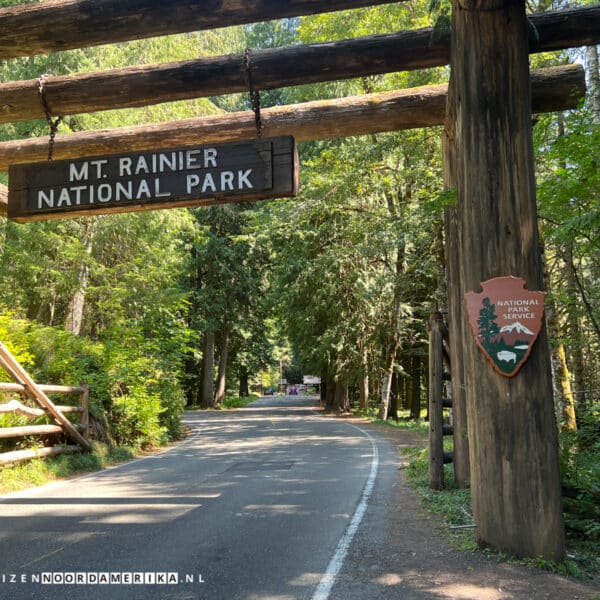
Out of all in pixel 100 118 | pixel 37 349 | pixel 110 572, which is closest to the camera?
pixel 110 572

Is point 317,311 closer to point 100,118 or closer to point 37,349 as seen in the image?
point 100,118

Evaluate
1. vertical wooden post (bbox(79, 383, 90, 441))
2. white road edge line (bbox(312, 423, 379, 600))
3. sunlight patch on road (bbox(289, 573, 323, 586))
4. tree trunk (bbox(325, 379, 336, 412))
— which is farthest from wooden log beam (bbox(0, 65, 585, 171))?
tree trunk (bbox(325, 379, 336, 412))

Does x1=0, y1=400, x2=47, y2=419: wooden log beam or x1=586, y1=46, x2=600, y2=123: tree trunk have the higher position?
x1=586, y1=46, x2=600, y2=123: tree trunk

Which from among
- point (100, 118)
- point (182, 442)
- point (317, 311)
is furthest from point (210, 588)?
point (317, 311)

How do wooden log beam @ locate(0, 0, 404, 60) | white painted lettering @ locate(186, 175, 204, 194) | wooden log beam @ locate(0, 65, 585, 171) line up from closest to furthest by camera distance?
white painted lettering @ locate(186, 175, 204, 194)
wooden log beam @ locate(0, 0, 404, 60)
wooden log beam @ locate(0, 65, 585, 171)

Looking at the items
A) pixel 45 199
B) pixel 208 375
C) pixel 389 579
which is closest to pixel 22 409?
pixel 45 199

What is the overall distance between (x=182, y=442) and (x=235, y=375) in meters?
41.1

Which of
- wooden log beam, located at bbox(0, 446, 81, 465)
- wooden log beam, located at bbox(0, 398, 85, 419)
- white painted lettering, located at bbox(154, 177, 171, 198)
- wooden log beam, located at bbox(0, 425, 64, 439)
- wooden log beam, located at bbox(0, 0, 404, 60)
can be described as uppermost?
wooden log beam, located at bbox(0, 0, 404, 60)

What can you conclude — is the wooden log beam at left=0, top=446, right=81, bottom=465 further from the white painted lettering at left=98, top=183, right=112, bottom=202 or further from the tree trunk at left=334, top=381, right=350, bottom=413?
the tree trunk at left=334, top=381, right=350, bottom=413

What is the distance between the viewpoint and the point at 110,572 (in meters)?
4.79

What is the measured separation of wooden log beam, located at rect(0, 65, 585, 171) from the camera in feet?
21.8

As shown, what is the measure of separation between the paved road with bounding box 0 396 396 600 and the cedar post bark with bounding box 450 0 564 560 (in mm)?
1598

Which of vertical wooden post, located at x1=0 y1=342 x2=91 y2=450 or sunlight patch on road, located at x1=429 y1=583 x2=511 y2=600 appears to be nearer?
→ sunlight patch on road, located at x1=429 y1=583 x2=511 y2=600

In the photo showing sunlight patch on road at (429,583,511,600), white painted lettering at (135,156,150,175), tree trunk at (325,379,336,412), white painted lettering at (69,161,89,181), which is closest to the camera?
sunlight patch on road at (429,583,511,600)
